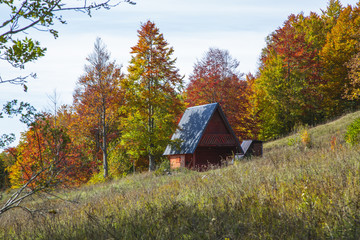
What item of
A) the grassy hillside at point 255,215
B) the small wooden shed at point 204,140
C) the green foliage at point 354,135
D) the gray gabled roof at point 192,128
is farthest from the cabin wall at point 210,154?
the grassy hillside at point 255,215

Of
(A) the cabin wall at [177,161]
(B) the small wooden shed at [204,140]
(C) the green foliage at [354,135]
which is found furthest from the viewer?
(A) the cabin wall at [177,161]

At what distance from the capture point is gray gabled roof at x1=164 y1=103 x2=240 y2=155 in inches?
835

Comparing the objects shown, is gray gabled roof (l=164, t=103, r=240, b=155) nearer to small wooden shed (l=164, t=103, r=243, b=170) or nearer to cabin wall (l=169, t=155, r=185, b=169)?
small wooden shed (l=164, t=103, r=243, b=170)

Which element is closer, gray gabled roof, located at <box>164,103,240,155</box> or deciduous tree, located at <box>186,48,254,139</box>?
gray gabled roof, located at <box>164,103,240,155</box>

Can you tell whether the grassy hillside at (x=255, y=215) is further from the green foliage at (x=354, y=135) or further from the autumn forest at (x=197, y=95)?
the autumn forest at (x=197, y=95)

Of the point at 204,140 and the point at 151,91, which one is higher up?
the point at 151,91

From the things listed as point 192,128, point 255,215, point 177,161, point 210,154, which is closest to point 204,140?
point 192,128

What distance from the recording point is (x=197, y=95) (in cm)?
3102

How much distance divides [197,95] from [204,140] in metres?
10.4

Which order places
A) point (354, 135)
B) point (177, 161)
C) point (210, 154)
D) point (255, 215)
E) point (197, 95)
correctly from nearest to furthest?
point (255, 215) < point (354, 135) < point (210, 154) < point (177, 161) < point (197, 95)

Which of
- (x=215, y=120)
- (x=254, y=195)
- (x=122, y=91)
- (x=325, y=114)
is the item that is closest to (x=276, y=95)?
(x=325, y=114)

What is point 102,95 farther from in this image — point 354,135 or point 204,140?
point 354,135

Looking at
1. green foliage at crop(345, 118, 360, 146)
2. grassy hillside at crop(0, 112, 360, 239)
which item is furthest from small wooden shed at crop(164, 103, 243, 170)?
grassy hillside at crop(0, 112, 360, 239)

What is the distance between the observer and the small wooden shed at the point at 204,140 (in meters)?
21.4
